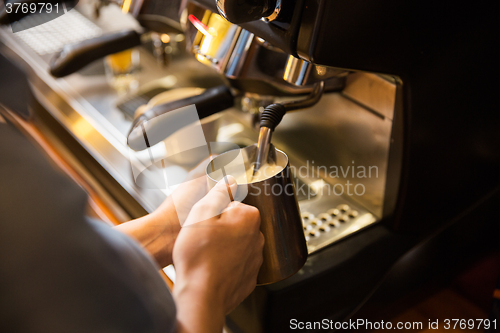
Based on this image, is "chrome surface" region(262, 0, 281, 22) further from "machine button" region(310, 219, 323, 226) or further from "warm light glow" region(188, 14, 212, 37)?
"machine button" region(310, 219, 323, 226)

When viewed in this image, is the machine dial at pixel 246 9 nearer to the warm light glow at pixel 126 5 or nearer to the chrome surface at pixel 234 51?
the chrome surface at pixel 234 51

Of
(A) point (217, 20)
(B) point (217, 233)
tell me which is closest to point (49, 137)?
(A) point (217, 20)

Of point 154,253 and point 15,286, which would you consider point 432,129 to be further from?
point 15,286

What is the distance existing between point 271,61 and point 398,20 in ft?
0.65

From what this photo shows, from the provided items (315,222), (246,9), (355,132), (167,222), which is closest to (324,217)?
(315,222)

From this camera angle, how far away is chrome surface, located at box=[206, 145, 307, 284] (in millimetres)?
443

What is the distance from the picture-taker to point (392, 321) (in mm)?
696

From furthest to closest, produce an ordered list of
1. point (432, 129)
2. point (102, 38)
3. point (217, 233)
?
1. point (102, 38)
2. point (432, 129)
3. point (217, 233)

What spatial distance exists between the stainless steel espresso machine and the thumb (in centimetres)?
14

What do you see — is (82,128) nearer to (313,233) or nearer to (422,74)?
(313,233)

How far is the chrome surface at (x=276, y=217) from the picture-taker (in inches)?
17.4

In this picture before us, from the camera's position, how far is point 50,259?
0.83 ft

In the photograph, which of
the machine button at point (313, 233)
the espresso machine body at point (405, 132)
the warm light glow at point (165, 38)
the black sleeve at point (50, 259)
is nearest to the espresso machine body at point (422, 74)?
the espresso machine body at point (405, 132)

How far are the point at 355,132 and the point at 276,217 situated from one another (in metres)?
0.23
